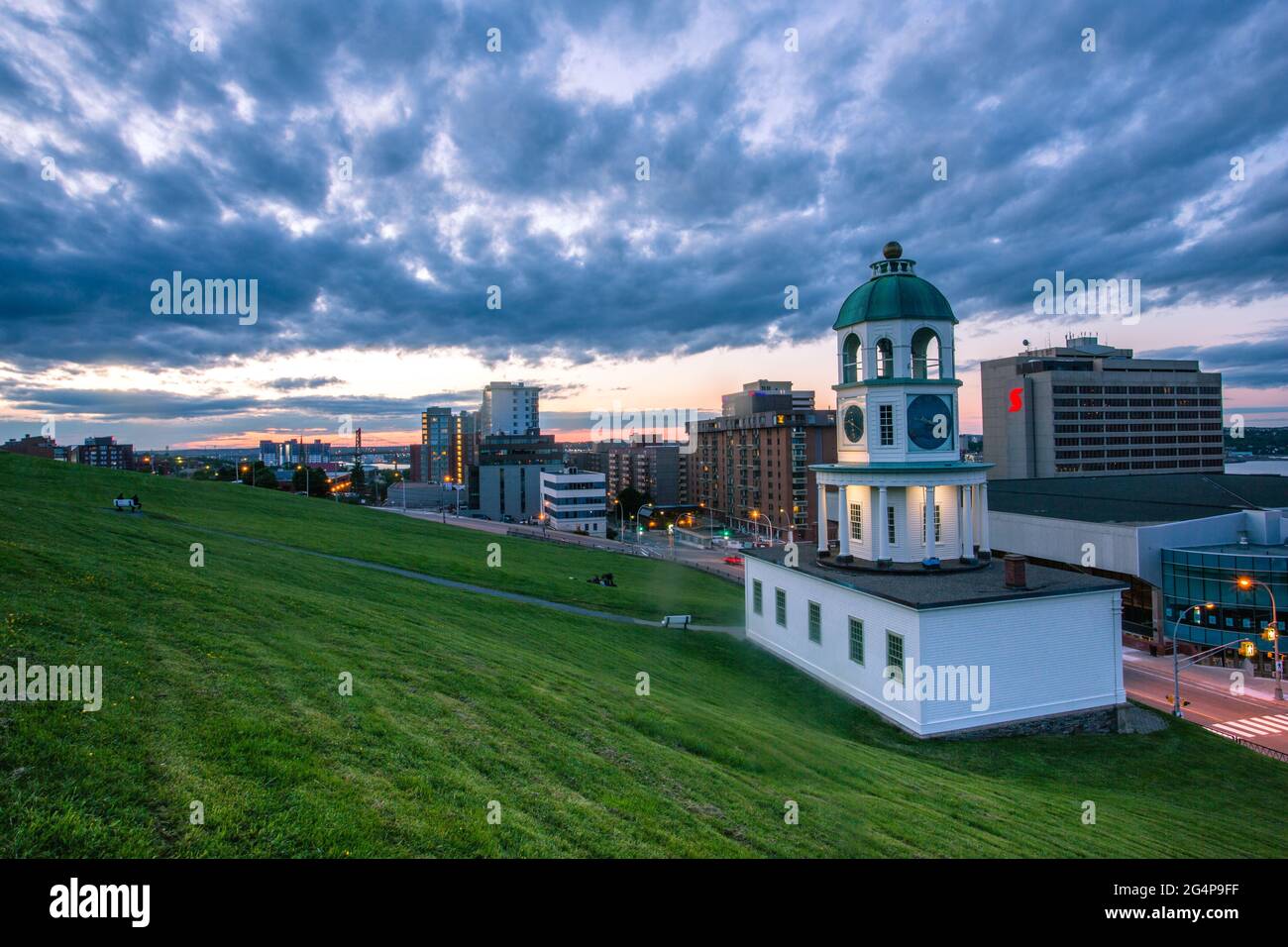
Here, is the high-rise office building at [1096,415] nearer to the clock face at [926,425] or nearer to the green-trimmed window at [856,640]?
the clock face at [926,425]

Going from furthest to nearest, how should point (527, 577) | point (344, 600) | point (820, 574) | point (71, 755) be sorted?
point (527, 577), point (820, 574), point (344, 600), point (71, 755)

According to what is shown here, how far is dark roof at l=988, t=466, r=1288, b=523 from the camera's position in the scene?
5822cm

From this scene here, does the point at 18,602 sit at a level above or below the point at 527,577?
above

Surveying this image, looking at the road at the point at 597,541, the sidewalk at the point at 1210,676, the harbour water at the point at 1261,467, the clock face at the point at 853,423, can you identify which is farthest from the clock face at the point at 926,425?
the harbour water at the point at 1261,467

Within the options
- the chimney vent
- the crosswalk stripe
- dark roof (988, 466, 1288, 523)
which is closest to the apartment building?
dark roof (988, 466, 1288, 523)

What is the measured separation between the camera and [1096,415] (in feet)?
402

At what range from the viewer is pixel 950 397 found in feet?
101

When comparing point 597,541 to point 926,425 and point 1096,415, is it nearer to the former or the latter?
point 926,425

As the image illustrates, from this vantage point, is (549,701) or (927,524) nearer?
(549,701)

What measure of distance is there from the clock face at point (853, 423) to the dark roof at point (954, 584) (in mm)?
6681

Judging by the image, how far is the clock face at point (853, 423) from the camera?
103ft
